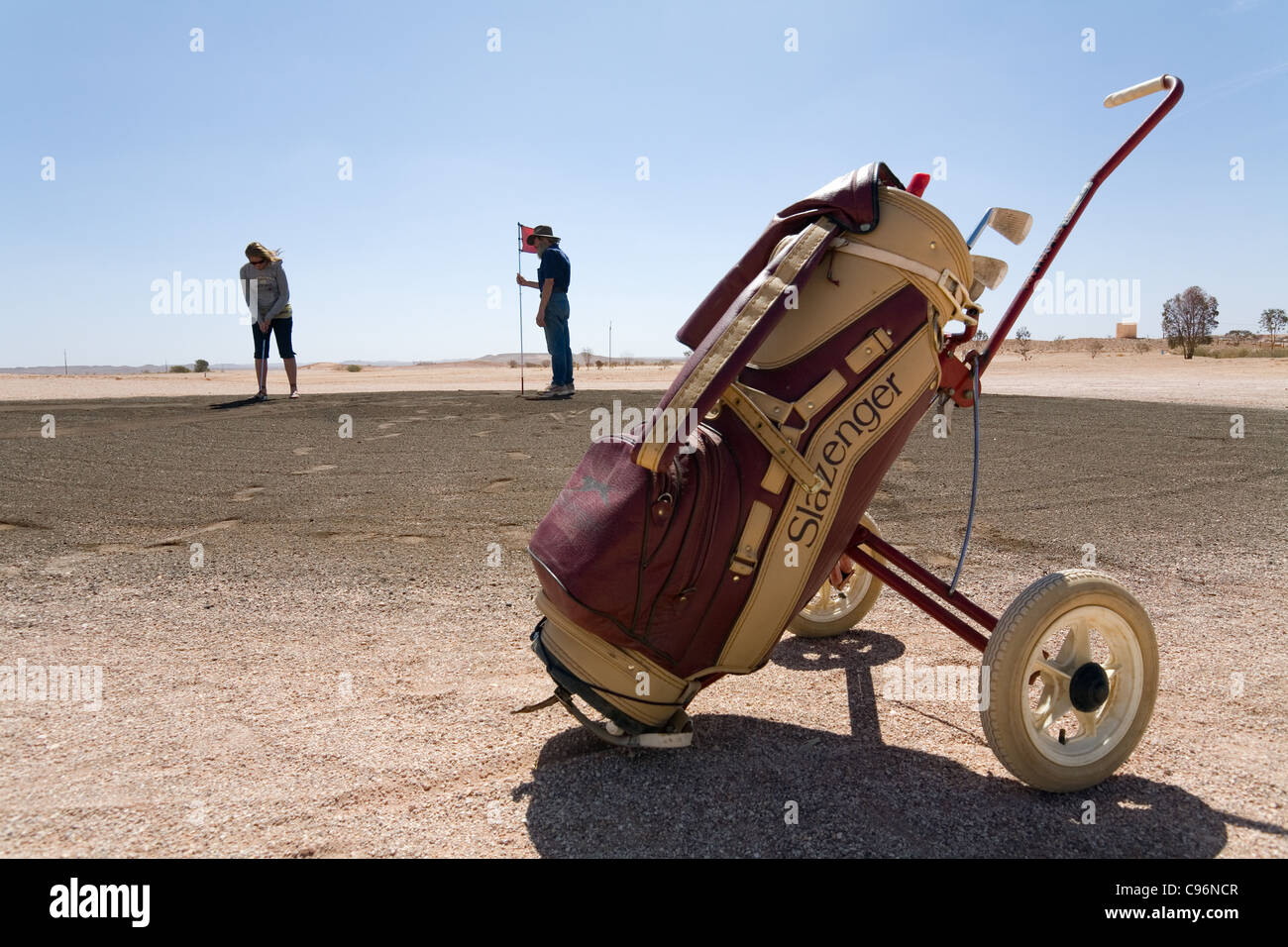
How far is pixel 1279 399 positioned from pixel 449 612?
48.4 feet

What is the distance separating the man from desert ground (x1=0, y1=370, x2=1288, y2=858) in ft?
15.0

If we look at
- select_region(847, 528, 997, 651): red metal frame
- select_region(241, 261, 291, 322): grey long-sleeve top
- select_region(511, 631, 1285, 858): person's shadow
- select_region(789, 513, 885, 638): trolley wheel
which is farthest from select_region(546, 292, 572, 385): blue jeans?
select_region(511, 631, 1285, 858): person's shadow

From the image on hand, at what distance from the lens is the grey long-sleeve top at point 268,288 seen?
40.2 ft

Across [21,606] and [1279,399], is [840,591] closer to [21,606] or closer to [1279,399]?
[21,606]

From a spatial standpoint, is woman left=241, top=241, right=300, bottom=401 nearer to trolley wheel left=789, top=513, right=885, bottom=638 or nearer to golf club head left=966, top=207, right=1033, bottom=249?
trolley wheel left=789, top=513, right=885, bottom=638

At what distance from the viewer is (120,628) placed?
4363mm

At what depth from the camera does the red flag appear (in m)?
12.8

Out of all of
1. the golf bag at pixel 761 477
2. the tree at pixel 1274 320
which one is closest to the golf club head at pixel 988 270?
the golf bag at pixel 761 477

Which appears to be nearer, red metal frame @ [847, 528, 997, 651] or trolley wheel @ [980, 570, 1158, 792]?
trolley wheel @ [980, 570, 1158, 792]
